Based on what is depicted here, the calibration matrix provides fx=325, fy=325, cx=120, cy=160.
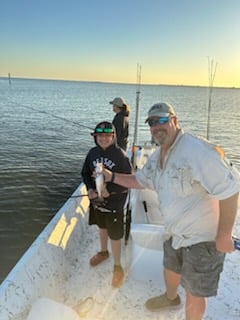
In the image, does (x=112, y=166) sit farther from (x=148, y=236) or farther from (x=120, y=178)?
(x=148, y=236)

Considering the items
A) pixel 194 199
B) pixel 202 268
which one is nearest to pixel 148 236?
pixel 202 268

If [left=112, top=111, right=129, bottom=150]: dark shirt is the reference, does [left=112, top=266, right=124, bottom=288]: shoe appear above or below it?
below

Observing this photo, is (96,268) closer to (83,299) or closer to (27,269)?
(83,299)

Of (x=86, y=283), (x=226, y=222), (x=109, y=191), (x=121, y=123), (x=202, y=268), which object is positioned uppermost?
(x=121, y=123)

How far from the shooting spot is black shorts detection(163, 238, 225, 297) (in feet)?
7.24

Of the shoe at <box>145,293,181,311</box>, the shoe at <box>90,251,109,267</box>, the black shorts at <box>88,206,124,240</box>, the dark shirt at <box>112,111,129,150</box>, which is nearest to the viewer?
the shoe at <box>145,293,181,311</box>

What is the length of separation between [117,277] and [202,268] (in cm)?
141

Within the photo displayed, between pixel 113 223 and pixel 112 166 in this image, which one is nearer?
pixel 112 166

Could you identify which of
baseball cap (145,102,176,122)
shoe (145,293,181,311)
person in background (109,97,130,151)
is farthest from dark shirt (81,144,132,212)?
person in background (109,97,130,151)

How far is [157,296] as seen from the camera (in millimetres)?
3121

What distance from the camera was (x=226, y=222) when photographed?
203cm

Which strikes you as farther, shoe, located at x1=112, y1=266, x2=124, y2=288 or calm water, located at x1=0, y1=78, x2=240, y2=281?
calm water, located at x1=0, y1=78, x2=240, y2=281

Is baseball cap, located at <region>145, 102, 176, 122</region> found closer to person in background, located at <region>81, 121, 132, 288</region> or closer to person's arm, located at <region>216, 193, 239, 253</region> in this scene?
person's arm, located at <region>216, 193, 239, 253</region>

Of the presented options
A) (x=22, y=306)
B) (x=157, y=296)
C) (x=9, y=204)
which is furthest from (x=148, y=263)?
(x=9, y=204)
